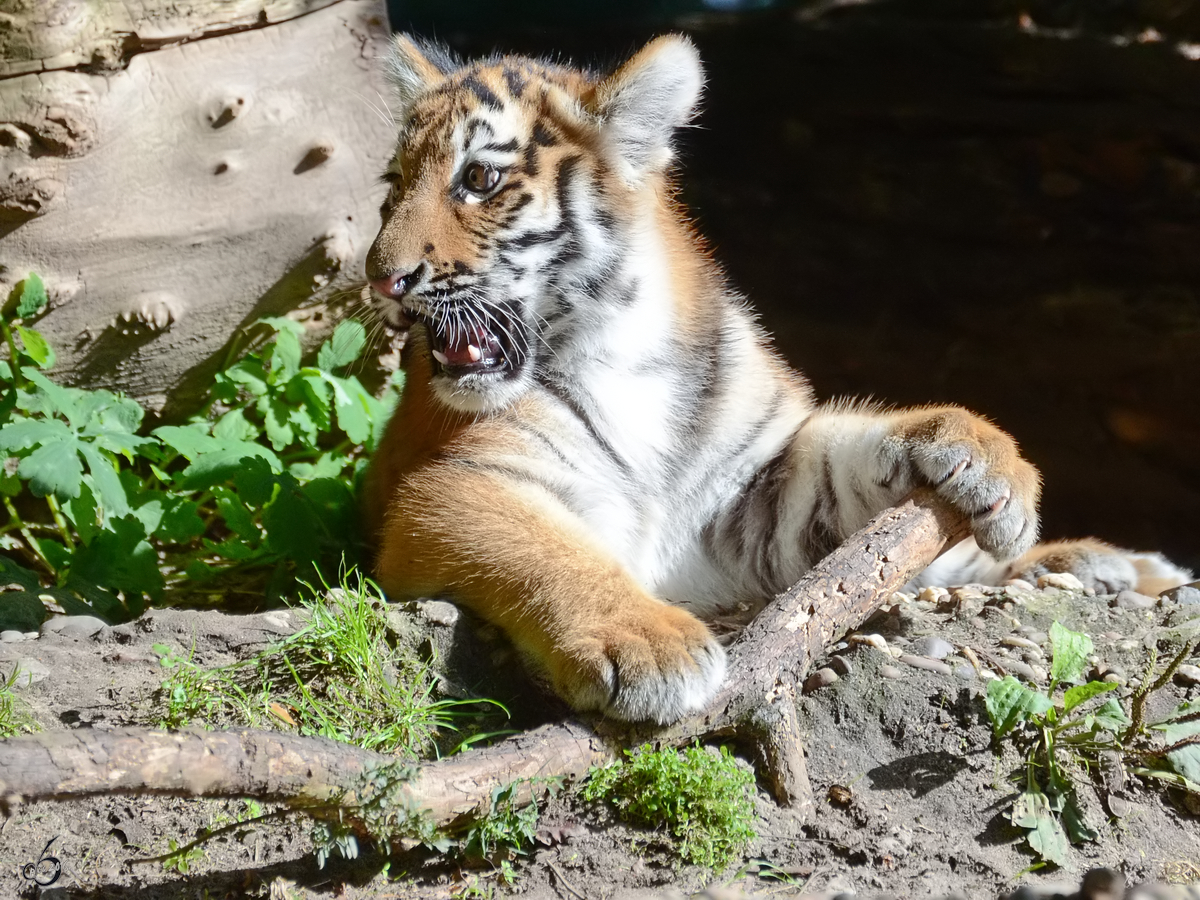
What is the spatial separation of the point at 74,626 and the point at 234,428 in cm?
130

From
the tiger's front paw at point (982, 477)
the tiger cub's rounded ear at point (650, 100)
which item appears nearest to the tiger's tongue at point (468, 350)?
the tiger cub's rounded ear at point (650, 100)

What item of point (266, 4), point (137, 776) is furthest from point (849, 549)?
point (266, 4)

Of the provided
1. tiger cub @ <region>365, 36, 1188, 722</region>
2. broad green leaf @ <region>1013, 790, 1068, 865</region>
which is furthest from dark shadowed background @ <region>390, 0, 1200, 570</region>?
broad green leaf @ <region>1013, 790, 1068, 865</region>

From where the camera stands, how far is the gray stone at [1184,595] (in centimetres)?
344

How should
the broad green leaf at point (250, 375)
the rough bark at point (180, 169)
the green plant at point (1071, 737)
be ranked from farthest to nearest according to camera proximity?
the broad green leaf at point (250, 375), the rough bark at point (180, 169), the green plant at point (1071, 737)

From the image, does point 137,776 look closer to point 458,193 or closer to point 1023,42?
point 458,193

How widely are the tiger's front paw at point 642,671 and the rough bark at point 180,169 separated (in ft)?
9.38

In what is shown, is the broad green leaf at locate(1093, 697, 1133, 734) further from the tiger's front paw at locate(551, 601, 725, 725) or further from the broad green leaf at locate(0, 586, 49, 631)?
the broad green leaf at locate(0, 586, 49, 631)

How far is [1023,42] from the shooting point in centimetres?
590

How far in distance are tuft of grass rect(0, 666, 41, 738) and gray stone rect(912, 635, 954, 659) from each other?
2.29 m

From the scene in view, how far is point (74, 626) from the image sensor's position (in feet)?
10.5

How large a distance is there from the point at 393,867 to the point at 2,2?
3617 millimetres

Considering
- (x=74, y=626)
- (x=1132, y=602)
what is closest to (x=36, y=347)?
(x=74, y=626)

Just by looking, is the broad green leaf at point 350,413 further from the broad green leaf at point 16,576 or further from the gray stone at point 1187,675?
the gray stone at point 1187,675
